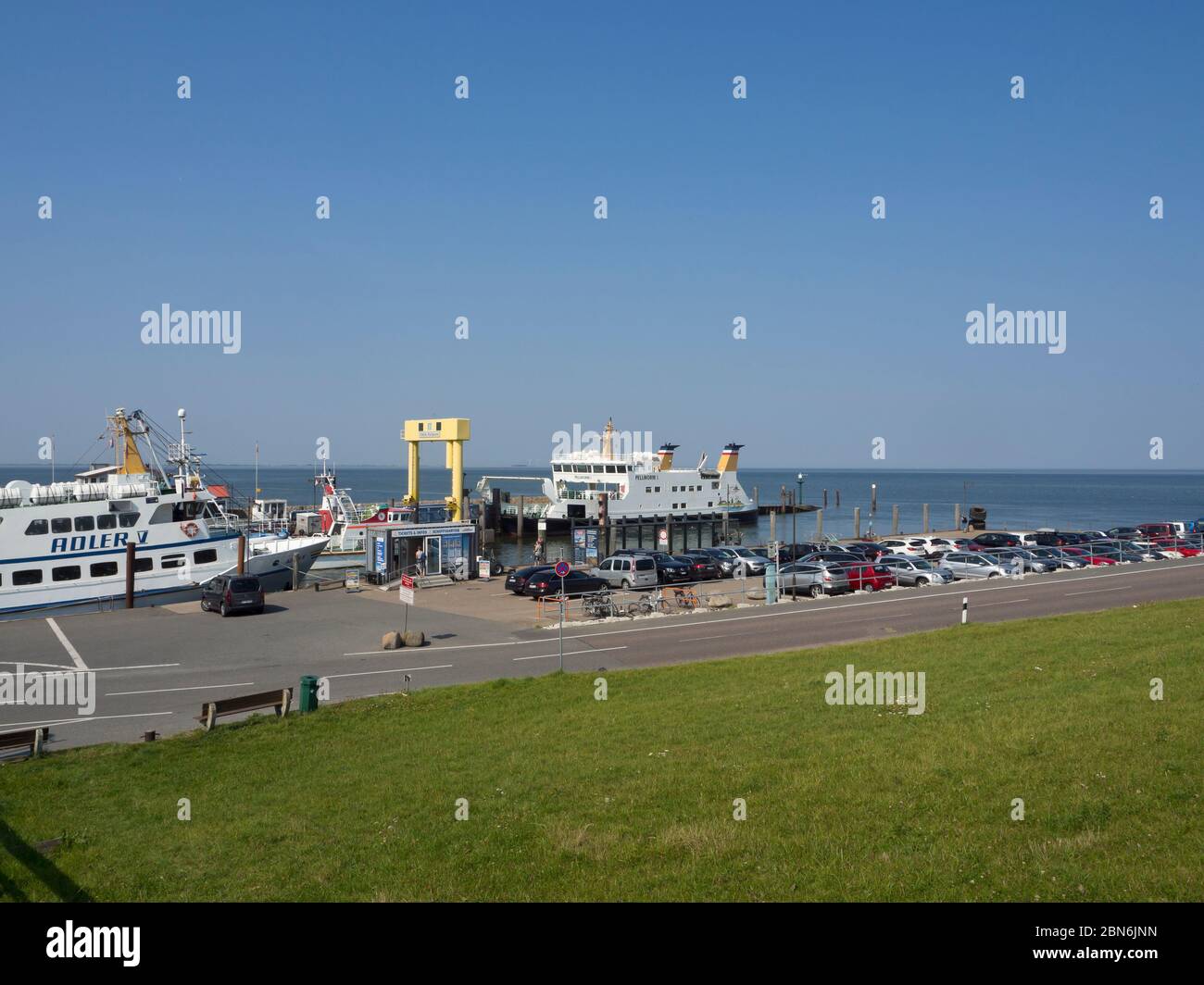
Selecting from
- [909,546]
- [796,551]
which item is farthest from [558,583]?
[909,546]

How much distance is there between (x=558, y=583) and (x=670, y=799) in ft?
83.2

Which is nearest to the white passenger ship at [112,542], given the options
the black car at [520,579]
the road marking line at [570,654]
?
the black car at [520,579]

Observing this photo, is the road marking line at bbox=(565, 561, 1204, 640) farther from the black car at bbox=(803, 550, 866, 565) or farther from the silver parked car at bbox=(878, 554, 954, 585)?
the black car at bbox=(803, 550, 866, 565)

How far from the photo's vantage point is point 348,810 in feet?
35.7

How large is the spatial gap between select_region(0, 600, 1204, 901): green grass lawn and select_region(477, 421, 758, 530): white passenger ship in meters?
64.4

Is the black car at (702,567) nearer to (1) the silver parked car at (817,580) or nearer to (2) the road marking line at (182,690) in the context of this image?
(1) the silver parked car at (817,580)

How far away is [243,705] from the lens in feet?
54.9

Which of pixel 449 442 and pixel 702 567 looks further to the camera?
pixel 449 442

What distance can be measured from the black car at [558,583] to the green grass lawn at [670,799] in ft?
58.6

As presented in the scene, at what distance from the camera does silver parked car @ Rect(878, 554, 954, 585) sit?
1510 inches

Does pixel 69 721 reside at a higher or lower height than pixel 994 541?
lower

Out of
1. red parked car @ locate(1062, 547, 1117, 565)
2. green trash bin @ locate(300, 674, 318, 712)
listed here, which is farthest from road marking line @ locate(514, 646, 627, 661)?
red parked car @ locate(1062, 547, 1117, 565)

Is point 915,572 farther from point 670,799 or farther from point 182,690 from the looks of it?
point 670,799
